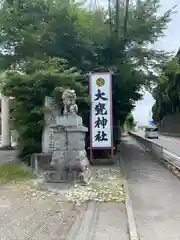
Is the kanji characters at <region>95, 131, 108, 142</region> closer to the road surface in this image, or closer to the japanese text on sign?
the japanese text on sign

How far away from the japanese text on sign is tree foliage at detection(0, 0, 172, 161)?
56 cm

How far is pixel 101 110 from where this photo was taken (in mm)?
13367

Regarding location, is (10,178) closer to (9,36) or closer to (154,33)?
(9,36)

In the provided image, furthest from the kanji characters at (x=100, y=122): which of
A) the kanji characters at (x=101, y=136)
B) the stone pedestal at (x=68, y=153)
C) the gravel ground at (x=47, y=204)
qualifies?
the stone pedestal at (x=68, y=153)

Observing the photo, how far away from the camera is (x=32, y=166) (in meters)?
12.0

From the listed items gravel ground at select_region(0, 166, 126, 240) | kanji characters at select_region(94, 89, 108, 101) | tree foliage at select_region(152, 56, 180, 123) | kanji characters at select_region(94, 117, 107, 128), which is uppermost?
tree foliage at select_region(152, 56, 180, 123)

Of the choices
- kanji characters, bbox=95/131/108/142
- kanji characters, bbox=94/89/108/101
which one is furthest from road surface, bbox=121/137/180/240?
kanji characters, bbox=94/89/108/101

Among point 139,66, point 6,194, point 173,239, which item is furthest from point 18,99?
point 173,239

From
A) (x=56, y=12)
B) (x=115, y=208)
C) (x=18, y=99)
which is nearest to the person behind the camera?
(x=115, y=208)

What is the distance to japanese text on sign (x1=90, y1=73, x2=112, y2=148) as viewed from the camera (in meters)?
13.4

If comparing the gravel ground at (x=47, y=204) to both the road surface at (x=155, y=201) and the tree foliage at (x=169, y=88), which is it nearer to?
the road surface at (x=155, y=201)

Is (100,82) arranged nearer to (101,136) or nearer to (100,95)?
(100,95)

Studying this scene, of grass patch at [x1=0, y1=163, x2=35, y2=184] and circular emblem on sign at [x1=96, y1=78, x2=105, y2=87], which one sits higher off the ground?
circular emblem on sign at [x1=96, y1=78, x2=105, y2=87]

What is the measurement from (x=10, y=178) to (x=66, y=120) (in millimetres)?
2621
